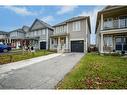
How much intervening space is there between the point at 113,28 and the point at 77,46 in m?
7.64

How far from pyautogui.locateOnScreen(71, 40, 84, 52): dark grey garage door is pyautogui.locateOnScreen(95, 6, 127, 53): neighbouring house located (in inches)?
174

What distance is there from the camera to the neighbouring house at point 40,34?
2916 centimetres

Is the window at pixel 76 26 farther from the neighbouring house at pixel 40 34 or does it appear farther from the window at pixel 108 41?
the neighbouring house at pixel 40 34

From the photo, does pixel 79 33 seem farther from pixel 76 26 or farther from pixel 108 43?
pixel 108 43

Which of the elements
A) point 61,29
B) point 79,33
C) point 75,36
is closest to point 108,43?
point 79,33

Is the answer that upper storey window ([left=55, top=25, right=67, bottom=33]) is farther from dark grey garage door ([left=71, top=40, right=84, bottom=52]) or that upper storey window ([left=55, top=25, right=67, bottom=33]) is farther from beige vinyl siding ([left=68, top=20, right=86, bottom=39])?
dark grey garage door ([left=71, top=40, right=84, bottom=52])

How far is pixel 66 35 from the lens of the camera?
23.5m

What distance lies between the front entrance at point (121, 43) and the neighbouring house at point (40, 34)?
15347 millimetres

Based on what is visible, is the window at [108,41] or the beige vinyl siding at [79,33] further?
the beige vinyl siding at [79,33]

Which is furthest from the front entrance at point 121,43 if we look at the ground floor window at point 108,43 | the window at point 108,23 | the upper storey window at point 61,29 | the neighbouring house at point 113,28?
the upper storey window at point 61,29

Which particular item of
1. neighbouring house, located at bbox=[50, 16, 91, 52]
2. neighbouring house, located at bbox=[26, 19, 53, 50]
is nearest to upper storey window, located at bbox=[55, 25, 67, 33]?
neighbouring house, located at bbox=[50, 16, 91, 52]

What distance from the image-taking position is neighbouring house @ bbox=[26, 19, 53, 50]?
95.7 feet
